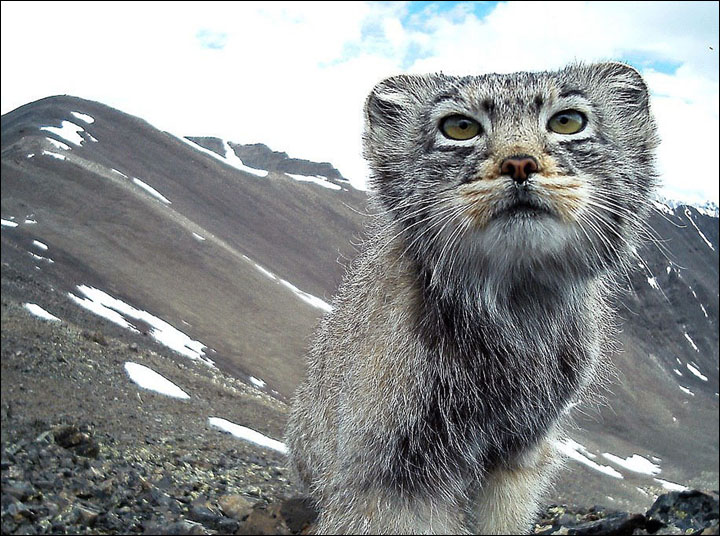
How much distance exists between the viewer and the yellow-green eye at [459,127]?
2852mm

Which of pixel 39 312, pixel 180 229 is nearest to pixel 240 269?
pixel 180 229

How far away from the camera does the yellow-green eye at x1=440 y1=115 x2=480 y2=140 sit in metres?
2.85

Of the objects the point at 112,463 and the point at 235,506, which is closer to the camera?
the point at 112,463

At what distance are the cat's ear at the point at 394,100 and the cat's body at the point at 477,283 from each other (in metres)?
0.01

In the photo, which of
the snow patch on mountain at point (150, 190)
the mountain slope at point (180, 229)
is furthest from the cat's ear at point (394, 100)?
the snow patch on mountain at point (150, 190)

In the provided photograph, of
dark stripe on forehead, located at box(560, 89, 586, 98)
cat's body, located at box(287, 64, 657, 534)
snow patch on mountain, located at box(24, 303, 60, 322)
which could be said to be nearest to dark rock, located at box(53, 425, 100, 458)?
snow patch on mountain, located at box(24, 303, 60, 322)

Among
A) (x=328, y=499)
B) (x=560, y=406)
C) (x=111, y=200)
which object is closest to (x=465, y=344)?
(x=560, y=406)

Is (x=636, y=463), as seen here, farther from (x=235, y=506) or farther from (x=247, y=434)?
(x=235, y=506)

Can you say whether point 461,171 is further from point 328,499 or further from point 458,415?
point 328,499

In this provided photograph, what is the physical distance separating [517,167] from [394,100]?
3.92 ft

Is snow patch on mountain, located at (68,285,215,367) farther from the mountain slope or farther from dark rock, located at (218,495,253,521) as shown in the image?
dark rock, located at (218,495,253,521)

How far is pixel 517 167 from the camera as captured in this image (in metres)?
2.46

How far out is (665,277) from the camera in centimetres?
623

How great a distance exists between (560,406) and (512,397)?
0.47m
